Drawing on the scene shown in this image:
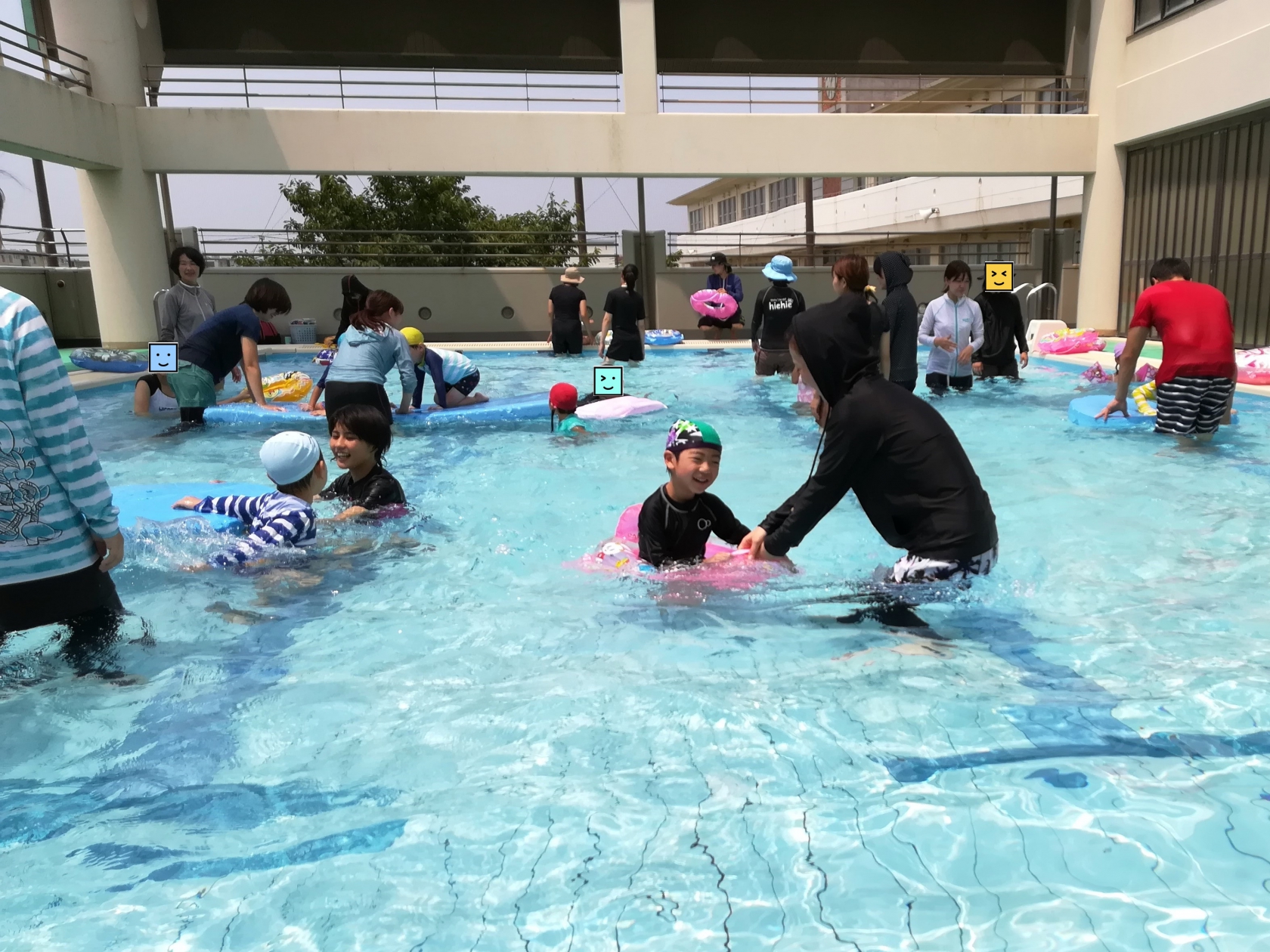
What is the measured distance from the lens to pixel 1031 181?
27.8 metres

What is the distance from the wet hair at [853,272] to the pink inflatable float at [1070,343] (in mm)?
9124

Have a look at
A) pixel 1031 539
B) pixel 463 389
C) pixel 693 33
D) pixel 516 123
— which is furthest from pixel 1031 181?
pixel 1031 539

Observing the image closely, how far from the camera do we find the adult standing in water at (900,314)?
7.30m

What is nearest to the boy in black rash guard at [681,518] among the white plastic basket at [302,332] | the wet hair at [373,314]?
the wet hair at [373,314]

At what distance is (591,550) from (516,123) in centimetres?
1244

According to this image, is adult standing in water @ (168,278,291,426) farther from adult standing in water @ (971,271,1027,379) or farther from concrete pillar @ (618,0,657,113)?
concrete pillar @ (618,0,657,113)

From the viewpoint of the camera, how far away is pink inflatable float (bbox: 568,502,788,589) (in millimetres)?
3930

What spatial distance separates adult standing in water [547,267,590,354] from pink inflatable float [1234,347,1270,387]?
8104 mm

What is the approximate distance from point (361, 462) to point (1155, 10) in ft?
50.8

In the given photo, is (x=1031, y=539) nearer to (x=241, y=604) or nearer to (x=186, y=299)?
(x=241, y=604)

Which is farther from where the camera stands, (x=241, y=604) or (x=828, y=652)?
(x=241, y=604)

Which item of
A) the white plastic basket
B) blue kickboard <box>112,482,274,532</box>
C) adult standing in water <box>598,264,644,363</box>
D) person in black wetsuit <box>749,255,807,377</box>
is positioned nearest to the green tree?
the white plastic basket

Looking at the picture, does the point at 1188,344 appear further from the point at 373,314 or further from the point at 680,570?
the point at 373,314

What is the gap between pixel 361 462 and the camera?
16.3 ft
